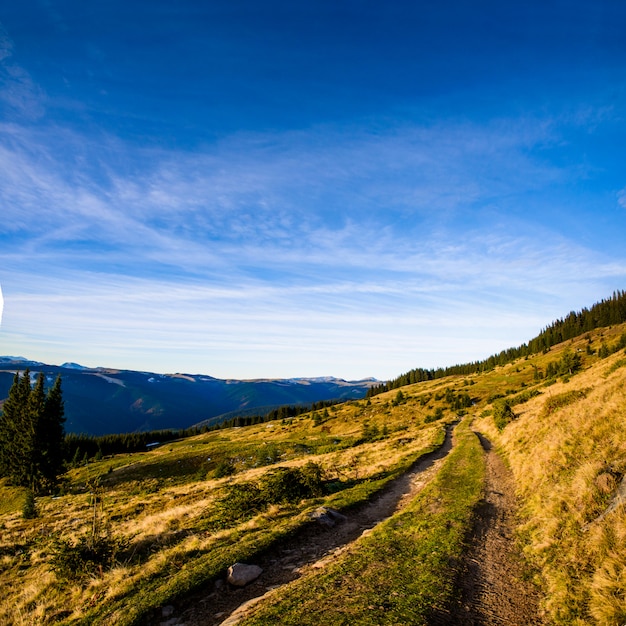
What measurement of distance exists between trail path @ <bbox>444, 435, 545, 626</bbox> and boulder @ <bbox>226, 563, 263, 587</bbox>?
602 centimetres

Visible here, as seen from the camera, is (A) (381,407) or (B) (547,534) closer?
(B) (547,534)

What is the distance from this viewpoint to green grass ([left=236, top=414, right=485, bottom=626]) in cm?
738

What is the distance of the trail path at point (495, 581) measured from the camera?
7.64 meters

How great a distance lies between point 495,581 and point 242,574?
731 centimetres

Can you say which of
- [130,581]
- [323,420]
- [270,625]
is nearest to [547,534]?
[270,625]

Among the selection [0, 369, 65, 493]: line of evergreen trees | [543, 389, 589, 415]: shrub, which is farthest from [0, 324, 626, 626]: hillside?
[0, 369, 65, 493]: line of evergreen trees

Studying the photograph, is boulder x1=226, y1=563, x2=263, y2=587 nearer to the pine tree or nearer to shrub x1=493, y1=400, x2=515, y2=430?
shrub x1=493, y1=400, x2=515, y2=430

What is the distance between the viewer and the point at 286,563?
11.6 m

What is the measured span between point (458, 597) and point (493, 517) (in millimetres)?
7555

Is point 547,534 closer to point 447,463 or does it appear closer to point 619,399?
point 619,399

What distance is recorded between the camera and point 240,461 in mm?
70188

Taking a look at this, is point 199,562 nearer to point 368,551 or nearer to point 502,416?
point 368,551

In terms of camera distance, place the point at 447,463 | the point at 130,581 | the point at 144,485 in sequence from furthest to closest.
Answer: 1. the point at 144,485
2. the point at 447,463
3. the point at 130,581

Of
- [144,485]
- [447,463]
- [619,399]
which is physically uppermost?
[619,399]
